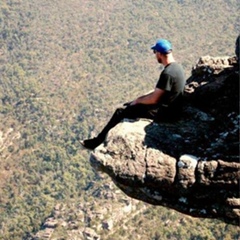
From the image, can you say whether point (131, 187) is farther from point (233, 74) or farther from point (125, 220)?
point (125, 220)

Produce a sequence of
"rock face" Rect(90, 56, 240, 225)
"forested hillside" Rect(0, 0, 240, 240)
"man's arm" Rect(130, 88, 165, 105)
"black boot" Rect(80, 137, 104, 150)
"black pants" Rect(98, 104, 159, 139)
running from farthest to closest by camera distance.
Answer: "forested hillside" Rect(0, 0, 240, 240), "black boot" Rect(80, 137, 104, 150), "black pants" Rect(98, 104, 159, 139), "man's arm" Rect(130, 88, 165, 105), "rock face" Rect(90, 56, 240, 225)

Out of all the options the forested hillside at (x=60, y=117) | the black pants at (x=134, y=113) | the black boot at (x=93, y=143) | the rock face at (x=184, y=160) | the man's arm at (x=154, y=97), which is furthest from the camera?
the forested hillside at (x=60, y=117)

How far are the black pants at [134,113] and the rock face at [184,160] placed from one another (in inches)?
5.1

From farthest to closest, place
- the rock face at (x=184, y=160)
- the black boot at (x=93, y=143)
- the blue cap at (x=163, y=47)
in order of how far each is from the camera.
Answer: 1. the black boot at (x=93, y=143)
2. the blue cap at (x=163, y=47)
3. the rock face at (x=184, y=160)

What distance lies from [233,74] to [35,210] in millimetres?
87738

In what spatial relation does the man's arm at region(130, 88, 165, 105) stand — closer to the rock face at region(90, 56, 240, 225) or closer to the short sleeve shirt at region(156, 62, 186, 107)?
the short sleeve shirt at region(156, 62, 186, 107)

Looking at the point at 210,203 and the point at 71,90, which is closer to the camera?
the point at 210,203

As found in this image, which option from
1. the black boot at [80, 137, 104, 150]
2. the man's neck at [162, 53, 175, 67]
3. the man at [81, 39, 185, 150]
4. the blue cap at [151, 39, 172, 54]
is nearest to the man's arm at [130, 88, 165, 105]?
the man at [81, 39, 185, 150]

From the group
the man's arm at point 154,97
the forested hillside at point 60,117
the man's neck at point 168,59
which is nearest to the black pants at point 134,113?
the man's arm at point 154,97

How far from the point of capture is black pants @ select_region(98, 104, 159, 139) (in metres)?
7.63

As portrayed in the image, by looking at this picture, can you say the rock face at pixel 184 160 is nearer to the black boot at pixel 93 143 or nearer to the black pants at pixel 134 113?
the black pants at pixel 134 113

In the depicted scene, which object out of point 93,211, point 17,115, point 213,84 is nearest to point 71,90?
point 17,115

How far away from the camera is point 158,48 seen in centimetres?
735

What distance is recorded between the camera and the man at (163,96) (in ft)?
24.2
